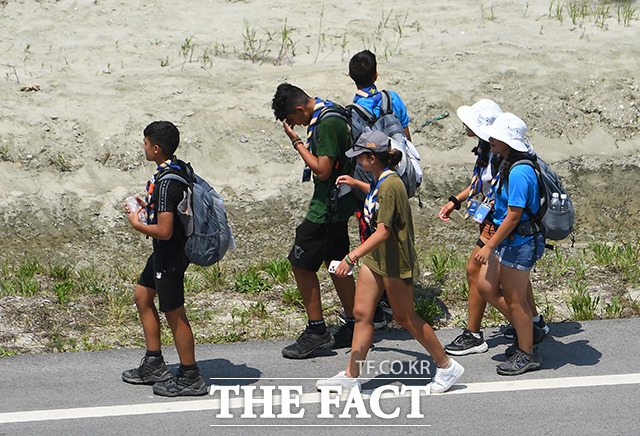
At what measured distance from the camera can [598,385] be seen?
5.62 metres

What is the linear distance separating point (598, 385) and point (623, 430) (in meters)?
0.64

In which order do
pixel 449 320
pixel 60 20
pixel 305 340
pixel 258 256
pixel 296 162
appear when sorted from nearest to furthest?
pixel 305 340 → pixel 449 320 → pixel 258 256 → pixel 296 162 → pixel 60 20

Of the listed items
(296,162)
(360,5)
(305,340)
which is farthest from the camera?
(360,5)

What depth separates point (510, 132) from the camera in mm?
5523

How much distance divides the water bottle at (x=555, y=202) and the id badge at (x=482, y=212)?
407 mm

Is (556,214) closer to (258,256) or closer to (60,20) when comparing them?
(258,256)

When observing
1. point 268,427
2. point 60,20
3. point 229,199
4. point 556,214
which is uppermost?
point 60,20

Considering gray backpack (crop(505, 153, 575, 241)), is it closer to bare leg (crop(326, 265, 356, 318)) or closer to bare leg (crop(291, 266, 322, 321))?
→ bare leg (crop(326, 265, 356, 318))

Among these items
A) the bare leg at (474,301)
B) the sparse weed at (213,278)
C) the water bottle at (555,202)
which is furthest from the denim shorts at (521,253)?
the sparse weed at (213,278)

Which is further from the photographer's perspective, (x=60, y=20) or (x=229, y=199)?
(x=60, y=20)

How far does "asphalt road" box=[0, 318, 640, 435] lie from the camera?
5078 millimetres

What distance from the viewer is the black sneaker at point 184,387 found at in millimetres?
5461

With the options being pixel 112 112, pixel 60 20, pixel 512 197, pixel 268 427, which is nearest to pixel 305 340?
pixel 268 427

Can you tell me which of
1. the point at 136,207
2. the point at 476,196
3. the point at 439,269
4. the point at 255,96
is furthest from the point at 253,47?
the point at 136,207
